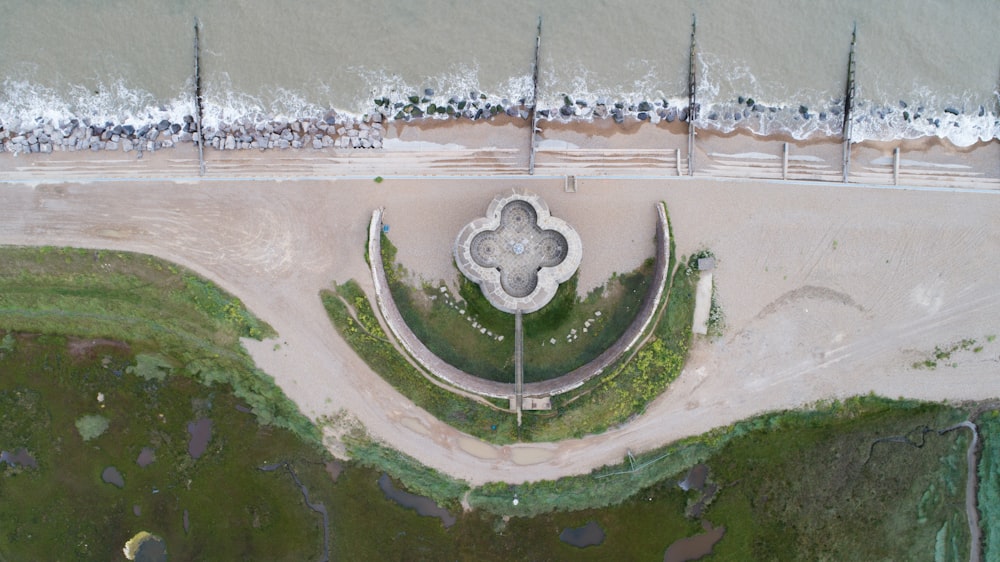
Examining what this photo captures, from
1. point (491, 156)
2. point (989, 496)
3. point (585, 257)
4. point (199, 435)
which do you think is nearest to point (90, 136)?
point (199, 435)

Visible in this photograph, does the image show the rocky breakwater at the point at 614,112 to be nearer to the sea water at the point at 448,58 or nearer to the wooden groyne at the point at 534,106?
the sea water at the point at 448,58

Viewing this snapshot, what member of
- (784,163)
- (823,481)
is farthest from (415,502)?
(784,163)

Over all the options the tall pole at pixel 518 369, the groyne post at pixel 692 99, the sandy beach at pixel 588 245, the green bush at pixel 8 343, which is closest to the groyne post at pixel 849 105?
the sandy beach at pixel 588 245

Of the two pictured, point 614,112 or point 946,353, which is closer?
point 946,353

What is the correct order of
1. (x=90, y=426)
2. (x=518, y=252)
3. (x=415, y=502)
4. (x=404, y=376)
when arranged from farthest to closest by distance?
(x=415, y=502) → (x=90, y=426) → (x=404, y=376) → (x=518, y=252)

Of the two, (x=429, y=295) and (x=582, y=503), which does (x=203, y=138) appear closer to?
(x=429, y=295)

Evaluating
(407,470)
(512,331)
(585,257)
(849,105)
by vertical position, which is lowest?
(407,470)

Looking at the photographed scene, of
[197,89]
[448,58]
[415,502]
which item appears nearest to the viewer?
[415,502]

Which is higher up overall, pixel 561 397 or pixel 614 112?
pixel 614 112

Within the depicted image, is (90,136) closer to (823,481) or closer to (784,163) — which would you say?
(784,163)
